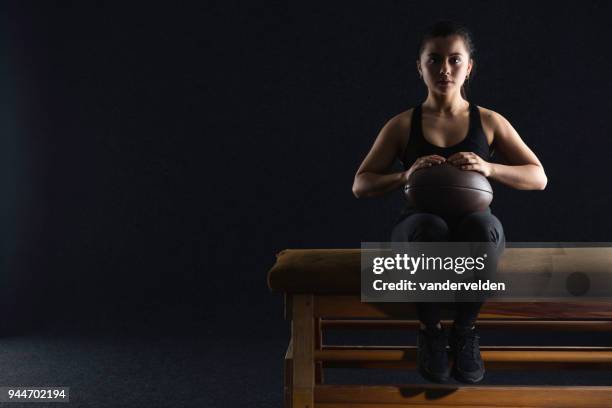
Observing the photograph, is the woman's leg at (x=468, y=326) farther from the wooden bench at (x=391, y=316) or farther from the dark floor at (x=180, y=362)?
the dark floor at (x=180, y=362)

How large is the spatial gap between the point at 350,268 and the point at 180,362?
4.44 ft

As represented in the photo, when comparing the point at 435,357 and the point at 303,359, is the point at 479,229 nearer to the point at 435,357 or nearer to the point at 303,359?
the point at 435,357

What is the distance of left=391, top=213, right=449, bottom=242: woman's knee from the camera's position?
1.62 metres

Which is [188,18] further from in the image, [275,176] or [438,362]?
[438,362]

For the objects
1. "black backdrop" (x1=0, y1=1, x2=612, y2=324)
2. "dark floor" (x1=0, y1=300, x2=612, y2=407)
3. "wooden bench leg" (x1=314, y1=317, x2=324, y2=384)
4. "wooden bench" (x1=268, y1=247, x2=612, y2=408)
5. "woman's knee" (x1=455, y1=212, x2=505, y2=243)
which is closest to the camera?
"woman's knee" (x1=455, y1=212, x2=505, y2=243)

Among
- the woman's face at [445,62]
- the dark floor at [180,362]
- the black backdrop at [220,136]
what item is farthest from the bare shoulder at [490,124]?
the black backdrop at [220,136]

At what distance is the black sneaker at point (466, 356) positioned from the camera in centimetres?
165

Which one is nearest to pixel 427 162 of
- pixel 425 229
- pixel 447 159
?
pixel 447 159

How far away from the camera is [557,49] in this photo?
371 centimetres

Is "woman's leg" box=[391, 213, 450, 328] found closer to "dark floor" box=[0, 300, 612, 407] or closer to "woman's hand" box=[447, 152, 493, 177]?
"woman's hand" box=[447, 152, 493, 177]

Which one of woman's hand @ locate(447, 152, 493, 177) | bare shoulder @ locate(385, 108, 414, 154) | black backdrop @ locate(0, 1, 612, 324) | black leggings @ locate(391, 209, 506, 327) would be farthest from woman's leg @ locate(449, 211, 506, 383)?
black backdrop @ locate(0, 1, 612, 324)

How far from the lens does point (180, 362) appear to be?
9.33 feet

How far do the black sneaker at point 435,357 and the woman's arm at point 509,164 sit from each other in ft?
1.38

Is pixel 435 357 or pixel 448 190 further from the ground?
pixel 448 190
